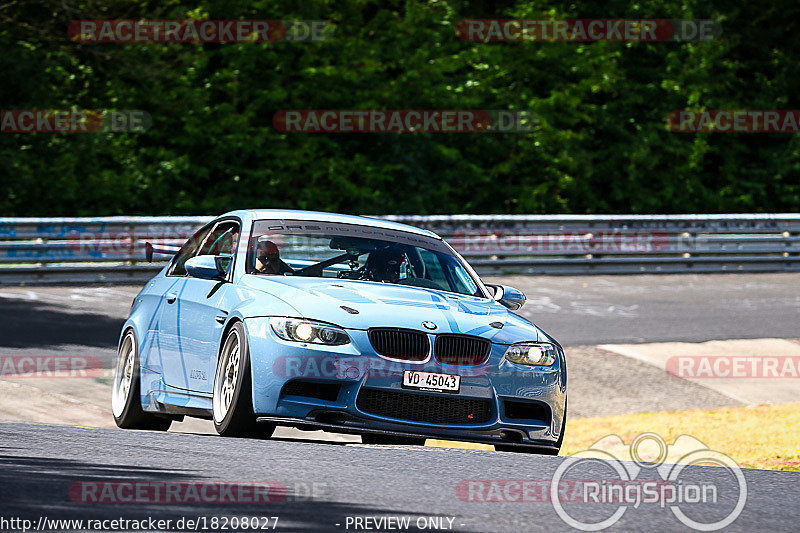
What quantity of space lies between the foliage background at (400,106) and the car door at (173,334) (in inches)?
765

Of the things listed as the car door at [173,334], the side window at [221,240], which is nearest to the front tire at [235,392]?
the car door at [173,334]

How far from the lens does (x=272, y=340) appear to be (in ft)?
26.3

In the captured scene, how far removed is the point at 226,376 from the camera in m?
8.50

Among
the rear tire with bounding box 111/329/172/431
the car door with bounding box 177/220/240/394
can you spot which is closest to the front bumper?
the car door with bounding box 177/220/240/394

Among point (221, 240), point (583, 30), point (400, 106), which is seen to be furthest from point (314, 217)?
point (583, 30)

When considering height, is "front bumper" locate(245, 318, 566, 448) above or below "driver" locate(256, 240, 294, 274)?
below

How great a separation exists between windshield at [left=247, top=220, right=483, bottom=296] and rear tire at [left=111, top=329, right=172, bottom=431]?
1.36m

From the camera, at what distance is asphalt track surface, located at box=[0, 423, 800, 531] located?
5.62m

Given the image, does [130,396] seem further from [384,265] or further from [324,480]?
[324,480]

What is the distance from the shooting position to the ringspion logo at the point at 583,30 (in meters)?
34.9

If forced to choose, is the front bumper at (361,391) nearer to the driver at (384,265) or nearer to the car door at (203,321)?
the car door at (203,321)

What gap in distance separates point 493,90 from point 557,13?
2962 millimetres

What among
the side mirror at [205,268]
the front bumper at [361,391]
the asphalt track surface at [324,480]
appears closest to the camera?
the asphalt track surface at [324,480]

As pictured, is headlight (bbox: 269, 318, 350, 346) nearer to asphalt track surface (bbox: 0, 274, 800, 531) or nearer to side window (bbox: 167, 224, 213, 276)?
asphalt track surface (bbox: 0, 274, 800, 531)
